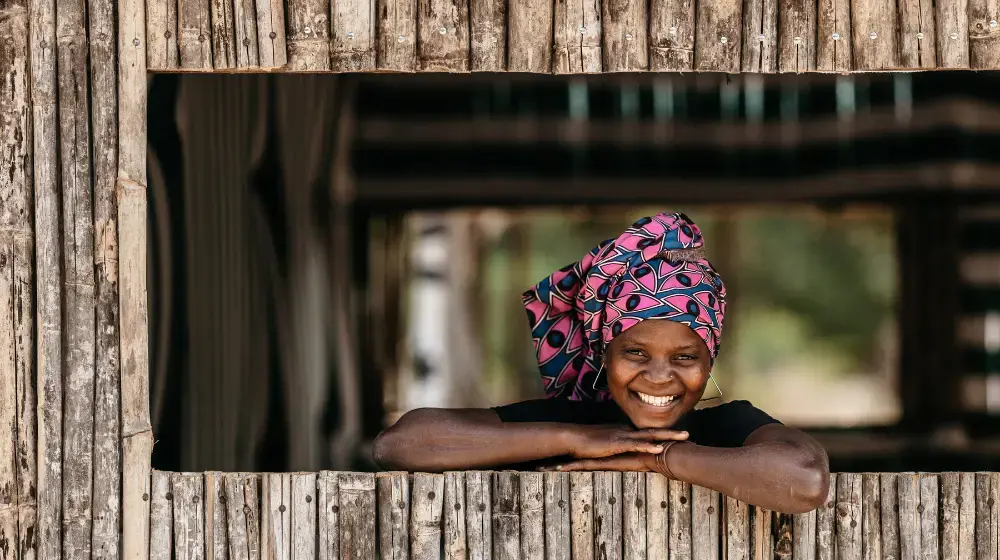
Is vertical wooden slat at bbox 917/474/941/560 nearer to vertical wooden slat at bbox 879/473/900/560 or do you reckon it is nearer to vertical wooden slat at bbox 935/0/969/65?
vertical wooden slat at bbox 879/473/900/560

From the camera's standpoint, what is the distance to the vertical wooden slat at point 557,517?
3148 mm

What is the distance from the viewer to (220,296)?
5.49 m

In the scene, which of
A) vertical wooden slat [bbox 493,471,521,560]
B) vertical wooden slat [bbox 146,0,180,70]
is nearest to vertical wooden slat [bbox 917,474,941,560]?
vertical wooden slat [bbox 493,471,521,560]

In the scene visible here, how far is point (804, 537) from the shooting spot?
10.4 feet

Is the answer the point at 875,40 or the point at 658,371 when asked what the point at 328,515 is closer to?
the point at 658,371

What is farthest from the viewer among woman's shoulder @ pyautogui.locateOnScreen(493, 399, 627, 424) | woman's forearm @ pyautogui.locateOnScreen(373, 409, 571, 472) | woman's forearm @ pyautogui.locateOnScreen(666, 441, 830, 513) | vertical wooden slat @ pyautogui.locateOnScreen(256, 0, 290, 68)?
woman's shoulder @ pyautogui.locateOnScreen(493, 399, 627, 424)

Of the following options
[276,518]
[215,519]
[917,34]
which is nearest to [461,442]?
[276,518]

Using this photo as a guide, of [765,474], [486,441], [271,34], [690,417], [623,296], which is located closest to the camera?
[765,474]

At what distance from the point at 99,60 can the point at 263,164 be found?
294 centimetres

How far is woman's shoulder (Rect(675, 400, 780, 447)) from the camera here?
3414mm

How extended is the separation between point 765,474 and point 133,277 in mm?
1812

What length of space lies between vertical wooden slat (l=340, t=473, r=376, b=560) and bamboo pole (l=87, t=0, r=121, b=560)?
0.63 metres

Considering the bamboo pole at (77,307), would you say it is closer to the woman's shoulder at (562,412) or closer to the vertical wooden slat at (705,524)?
the woman's shoulder at (562,412)

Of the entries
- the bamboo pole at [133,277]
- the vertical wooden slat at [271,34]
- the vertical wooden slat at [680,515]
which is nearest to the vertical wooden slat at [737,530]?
the vertical wooden slat at [680,515]
